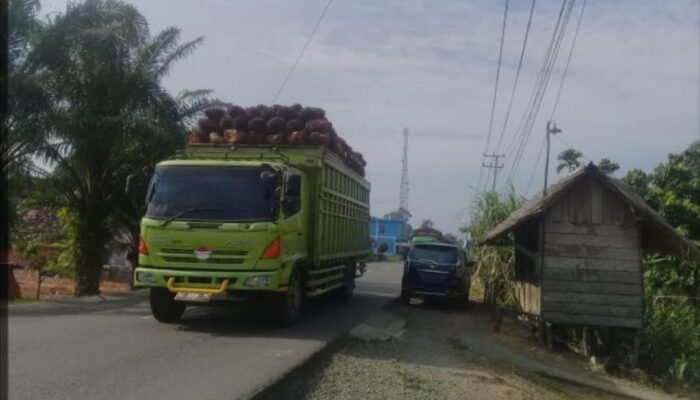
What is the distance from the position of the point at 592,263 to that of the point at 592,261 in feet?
0.12

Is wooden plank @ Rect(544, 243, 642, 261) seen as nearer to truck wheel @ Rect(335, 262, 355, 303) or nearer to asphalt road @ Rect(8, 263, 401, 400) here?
asphalt road @ Rect(8, 263, 401, 400)

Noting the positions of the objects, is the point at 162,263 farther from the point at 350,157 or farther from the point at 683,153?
the point at 683,153

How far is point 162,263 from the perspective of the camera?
1093 centimetres

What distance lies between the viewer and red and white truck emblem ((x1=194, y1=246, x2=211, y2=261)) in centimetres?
1076

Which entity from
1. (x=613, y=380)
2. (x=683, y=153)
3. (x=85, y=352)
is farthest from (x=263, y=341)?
(x=683, y=153)

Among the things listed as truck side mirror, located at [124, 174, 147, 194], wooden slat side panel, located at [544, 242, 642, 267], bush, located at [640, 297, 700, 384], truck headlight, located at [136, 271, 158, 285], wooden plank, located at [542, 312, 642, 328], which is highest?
truck side mirror, located at [124, 174, 147, 194]

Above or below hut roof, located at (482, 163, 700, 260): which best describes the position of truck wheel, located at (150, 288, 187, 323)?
below

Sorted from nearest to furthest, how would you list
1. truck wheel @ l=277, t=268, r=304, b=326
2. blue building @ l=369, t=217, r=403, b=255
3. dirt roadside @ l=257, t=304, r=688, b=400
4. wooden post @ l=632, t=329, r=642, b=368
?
dirt roadside @ l=257, t=304, r=688, b=400 < truck wheel @ l=277, t=268, r=304, b=326 < wooden post @ l=632, t=329, r=642, b=368 < blue building @ l=369, t=217, r=403, b=255

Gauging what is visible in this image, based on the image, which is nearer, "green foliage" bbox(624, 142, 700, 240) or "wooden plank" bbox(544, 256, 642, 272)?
"wooden plank" bbox(544, 256, 642, 272)

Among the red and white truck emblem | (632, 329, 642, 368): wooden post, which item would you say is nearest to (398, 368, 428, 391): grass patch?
the red and white truck emblem

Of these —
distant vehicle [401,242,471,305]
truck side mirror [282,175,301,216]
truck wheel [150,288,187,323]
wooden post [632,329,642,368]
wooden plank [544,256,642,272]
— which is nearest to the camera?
truck side mirror [282,175,301,216]

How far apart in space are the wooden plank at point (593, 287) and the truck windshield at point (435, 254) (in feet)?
17.8

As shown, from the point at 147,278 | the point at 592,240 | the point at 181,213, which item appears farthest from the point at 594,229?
the point at 147,278

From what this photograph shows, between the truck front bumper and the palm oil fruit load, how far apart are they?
275 cm
